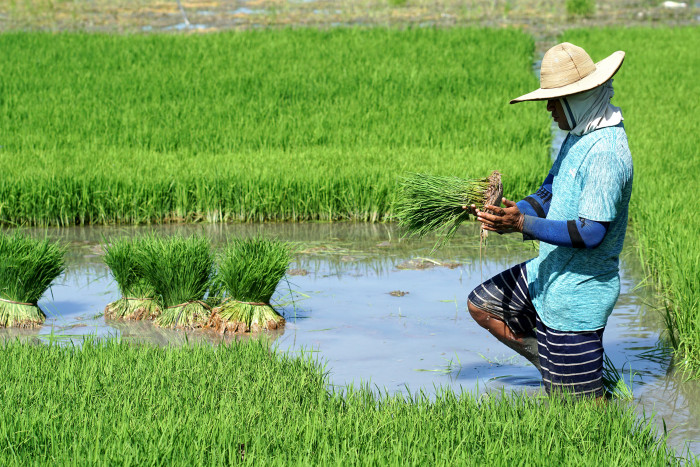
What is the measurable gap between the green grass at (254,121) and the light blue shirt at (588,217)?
4086 millimetres

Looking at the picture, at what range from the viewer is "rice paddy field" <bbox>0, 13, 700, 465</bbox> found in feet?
10.1

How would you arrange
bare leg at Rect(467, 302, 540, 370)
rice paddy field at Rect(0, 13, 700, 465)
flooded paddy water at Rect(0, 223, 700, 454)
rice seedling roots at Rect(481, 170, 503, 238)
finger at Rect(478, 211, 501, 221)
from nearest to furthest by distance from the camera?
rice paddy field at Rect(0, 13, 700, 465)
finger at Rect(478, 211, 501, 221)
rice seedling roots at Rect(481, 170, 503, 238)
bare leg at Rect(467, 302, 540, 370)
flooded paddy water at Rect(0, 223, 700, 454)

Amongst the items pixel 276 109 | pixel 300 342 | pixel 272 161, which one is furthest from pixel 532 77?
pixel 300 342

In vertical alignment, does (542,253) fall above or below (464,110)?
above

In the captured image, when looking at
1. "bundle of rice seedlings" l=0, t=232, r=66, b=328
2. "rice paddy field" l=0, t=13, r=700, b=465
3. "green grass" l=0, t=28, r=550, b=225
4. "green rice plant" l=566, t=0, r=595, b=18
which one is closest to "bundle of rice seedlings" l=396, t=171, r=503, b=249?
"rice paddy field" l=0, t=13, r=700, b=465

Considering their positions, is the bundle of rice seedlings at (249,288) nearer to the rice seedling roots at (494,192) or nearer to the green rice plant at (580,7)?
the rice seedling roots at (494,192)

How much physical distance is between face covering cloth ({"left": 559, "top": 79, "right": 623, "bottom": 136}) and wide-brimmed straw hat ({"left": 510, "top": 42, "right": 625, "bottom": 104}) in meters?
0.05

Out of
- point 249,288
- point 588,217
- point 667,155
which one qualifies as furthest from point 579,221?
point 667,155

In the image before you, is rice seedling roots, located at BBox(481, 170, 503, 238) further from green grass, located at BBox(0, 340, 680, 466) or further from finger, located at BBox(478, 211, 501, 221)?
green grass, located at BBox(0, 340, 680, 466)

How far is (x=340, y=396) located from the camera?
3.59 meters

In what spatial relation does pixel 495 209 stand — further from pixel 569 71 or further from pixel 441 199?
pixel 569 71

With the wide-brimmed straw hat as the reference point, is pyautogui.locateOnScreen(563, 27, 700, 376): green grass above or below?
below

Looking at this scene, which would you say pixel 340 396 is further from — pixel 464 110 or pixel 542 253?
pixel 464 110

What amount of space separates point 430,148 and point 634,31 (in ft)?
31.2
